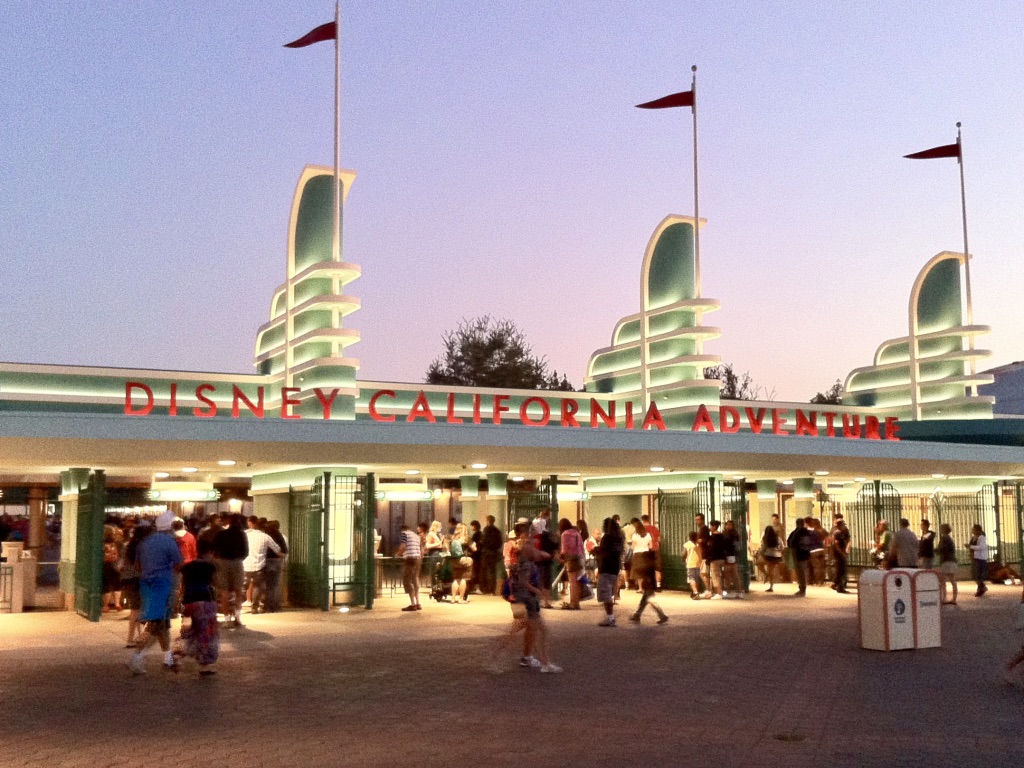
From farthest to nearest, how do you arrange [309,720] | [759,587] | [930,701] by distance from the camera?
[759,587] < [930,701] < [309,720]

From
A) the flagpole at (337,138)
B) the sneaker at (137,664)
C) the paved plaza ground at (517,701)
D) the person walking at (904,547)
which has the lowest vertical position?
the paved plaza ground at (517,701)

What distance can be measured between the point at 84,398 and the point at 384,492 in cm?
806

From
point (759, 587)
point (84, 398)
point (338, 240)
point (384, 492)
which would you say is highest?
point (338, 240)

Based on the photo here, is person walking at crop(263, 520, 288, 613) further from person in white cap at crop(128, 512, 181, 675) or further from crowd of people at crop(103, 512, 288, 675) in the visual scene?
person in white cap at crop(128, 512, 181, 675)

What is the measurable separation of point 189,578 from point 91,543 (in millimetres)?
7989

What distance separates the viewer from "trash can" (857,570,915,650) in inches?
601

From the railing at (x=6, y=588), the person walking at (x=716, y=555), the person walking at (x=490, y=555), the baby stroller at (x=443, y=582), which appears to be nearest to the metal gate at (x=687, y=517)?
the person walking at (x=716, y=555)

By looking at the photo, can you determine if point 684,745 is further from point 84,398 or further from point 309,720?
point 84,398

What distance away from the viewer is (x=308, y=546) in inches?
885

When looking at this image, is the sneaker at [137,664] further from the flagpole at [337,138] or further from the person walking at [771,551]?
the person walking at [771,551]

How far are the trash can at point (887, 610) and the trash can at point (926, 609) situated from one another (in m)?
0.08

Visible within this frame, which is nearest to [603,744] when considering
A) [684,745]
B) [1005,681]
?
[684,745]

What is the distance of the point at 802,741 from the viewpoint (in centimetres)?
928

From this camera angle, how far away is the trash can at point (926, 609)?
15531mm
